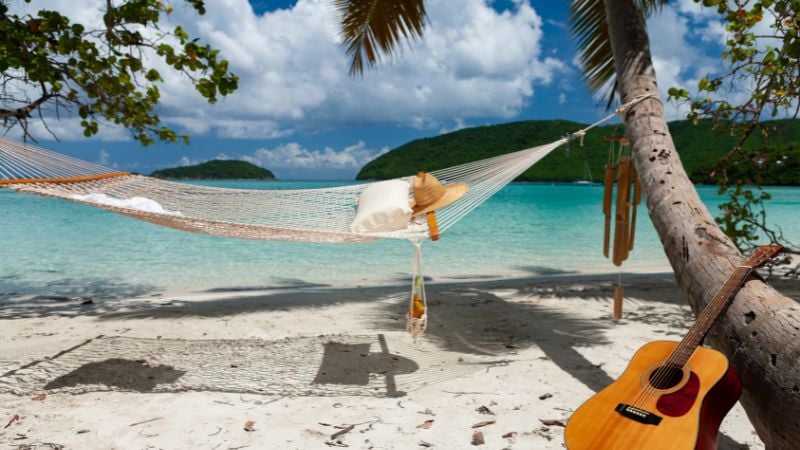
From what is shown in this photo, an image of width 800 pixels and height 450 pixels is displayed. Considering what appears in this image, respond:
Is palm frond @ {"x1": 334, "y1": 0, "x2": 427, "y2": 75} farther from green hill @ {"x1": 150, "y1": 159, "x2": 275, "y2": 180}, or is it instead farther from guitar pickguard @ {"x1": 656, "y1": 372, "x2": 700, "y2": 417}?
green hill @ {"x1": 150, "y1": 159, "x2": 275, "y2": 180}

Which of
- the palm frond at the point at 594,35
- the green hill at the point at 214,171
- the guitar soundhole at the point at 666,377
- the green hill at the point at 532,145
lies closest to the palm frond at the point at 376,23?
the palm frond at the point at 594,35

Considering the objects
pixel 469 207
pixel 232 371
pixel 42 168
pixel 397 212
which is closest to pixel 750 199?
pixel 469 207

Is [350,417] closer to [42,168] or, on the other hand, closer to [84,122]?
[42,168]

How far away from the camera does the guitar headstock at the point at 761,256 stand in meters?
1.35

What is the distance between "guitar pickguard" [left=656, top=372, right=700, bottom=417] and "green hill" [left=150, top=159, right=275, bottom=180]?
1138 inches

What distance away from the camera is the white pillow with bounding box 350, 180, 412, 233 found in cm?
230

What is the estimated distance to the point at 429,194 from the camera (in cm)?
241

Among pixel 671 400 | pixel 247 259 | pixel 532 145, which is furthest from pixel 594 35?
pixel 532 145

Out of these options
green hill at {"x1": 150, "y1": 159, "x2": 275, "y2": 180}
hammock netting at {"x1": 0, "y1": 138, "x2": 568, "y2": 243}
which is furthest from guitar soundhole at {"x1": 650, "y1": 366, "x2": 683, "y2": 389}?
green hill at {"x1": 150, "y1": 159, "x2": 275, "y2": 180}

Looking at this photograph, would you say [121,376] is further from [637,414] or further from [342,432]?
[637,414]

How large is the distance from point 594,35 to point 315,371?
2.61m

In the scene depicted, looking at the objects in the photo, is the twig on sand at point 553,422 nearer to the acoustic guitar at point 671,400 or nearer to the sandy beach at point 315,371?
the sandy beach at point 315,371

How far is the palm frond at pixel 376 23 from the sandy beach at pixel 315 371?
179cm

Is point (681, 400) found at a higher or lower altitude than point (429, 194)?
lower
